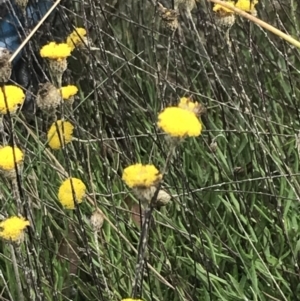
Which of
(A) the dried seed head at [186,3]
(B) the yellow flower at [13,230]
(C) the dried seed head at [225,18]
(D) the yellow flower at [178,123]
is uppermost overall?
(A) the dried seed head at [186,3]

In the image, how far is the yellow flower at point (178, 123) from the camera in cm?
70

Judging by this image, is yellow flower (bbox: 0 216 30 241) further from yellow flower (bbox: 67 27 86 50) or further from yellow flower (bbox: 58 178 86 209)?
yellow flower (bbox: 67 27 86 50)

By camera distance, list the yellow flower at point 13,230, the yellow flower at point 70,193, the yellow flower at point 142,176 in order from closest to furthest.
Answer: the yellow flower at point 142,176 < the yellow flower at point 13,230 < the yellow flower at point 70,193

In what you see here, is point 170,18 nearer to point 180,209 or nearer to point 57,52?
point 57,52

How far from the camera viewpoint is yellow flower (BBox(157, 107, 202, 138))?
2.31 ft

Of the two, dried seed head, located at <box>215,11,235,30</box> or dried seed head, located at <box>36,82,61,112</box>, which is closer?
dried seed head, located at <box>36,82,61,112</box>

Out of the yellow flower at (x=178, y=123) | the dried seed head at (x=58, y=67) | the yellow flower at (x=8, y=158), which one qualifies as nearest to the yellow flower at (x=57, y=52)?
the dried seed head at (x=58, y=67)

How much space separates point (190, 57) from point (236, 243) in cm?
80

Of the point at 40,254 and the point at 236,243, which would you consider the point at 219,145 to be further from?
the point at 40,254

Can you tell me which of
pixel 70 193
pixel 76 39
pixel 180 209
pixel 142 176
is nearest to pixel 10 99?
pixel 70 193

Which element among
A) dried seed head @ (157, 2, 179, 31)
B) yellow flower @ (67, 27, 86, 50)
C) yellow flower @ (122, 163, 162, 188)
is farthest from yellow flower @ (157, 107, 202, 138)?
yellow flower @ (67, 27, 86, 50)

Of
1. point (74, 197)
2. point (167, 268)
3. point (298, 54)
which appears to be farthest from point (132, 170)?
point (298, 54)

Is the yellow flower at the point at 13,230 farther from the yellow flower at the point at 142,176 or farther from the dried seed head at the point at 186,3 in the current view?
the dried seed head at the point at 186,3

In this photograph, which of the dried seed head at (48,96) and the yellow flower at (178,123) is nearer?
the yellow flower at (178,123)
